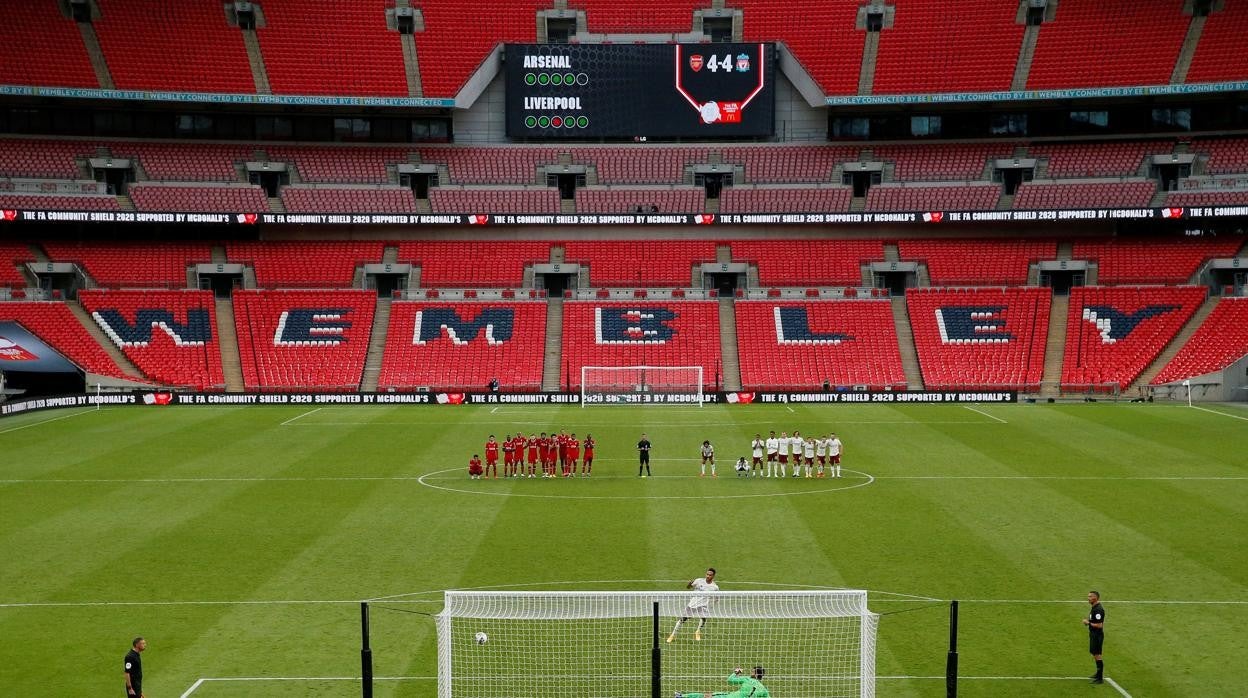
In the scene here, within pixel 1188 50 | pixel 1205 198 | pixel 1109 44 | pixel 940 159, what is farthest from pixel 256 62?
pixel 1205 198

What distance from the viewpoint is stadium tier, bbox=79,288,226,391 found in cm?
5553

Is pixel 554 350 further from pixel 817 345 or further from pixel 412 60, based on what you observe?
pixel 412 60

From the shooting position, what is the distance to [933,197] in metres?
63.3

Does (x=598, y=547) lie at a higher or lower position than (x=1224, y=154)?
lower

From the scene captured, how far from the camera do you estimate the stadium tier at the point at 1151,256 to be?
60.4 metres

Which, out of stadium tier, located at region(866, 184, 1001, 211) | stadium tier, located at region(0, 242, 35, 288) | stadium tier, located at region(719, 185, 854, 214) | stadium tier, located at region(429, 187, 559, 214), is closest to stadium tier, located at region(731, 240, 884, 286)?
stadium tier, located at region(719, 185, 854, 214)

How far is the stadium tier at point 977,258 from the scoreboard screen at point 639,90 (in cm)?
1111

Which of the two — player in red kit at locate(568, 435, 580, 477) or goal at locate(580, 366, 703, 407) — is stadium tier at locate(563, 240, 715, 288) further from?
player in red kit at locate(568, 435, 580, 477)

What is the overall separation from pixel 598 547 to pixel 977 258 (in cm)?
4469

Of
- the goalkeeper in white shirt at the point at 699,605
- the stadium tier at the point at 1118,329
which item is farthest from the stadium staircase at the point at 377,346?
the goalkeeper in white shirt at the point at 699,605

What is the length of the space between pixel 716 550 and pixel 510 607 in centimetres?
556

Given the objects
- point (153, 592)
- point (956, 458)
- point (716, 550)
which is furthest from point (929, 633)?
point (956, 458)

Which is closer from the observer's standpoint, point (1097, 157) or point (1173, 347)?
point (1173, 347)

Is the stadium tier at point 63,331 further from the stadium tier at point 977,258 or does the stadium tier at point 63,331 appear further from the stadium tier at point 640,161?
the stadium tier at point 977,258
